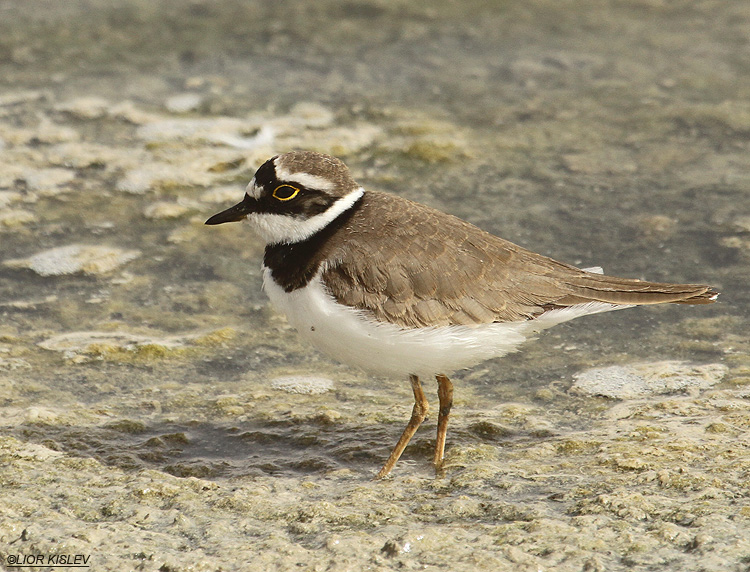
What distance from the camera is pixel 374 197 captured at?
4633 mm

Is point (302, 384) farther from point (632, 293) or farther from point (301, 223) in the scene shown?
point (632, 293)

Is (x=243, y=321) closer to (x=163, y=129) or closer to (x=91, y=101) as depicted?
(x=163, y=129)

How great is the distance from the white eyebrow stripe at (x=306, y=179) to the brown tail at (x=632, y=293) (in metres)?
1.21

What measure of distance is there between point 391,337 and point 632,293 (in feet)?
3.79

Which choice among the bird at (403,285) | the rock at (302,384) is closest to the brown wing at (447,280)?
the bird at (403,285)

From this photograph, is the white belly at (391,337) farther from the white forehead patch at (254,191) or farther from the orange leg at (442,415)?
the white forehead patch at (254,191)

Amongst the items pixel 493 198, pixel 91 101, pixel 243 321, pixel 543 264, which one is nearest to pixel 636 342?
pixel 543 264

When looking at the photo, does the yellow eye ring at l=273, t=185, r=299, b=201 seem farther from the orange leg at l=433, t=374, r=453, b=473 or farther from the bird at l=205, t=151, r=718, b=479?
the orange leg at l=433, t=374, r=453, b=473

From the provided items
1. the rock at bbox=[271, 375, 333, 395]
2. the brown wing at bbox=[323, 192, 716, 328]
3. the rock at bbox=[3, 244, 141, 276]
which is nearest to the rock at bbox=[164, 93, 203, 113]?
the rock at bbox=[3, 244, 141, 276]

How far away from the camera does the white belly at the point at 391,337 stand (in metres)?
4.21

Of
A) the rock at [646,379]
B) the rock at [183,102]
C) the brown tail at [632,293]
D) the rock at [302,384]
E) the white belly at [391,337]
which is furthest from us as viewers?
the rock at [183,102]

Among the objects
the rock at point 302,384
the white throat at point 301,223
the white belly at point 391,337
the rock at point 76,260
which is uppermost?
the white throat at point 301,223

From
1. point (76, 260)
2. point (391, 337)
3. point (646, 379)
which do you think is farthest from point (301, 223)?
point (76, 260)

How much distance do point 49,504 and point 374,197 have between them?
6.63 ft
